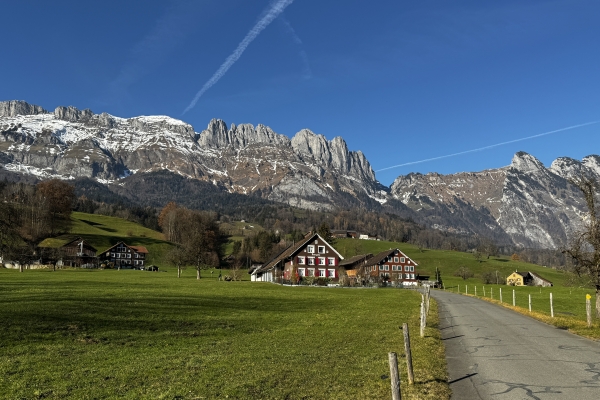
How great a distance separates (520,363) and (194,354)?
12.8m

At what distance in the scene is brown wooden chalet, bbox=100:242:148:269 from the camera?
16136 centimetres

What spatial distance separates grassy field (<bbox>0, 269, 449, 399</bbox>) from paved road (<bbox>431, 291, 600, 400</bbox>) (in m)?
0.91

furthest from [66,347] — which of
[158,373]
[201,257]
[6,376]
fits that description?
[201,257]

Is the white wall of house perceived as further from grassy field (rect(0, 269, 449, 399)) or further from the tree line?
grassy field (rect(0, 269, 449, 399))

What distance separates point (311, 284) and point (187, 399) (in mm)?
90297

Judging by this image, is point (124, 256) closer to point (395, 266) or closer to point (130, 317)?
point (395, 266)

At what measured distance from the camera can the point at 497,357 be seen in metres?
18.5

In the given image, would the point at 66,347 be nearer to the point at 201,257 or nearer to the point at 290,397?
the point at 290,397

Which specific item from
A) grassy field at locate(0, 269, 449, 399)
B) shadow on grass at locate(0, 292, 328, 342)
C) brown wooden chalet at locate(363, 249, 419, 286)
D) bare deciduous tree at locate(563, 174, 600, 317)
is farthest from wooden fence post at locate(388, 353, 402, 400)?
brown wooden chalet at locate(363, 249, 419, 286)

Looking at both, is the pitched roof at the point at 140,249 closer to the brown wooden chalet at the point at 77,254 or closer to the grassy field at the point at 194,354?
the brown wooden chalet at the point at 77,254

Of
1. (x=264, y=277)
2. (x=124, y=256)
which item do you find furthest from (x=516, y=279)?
(x=124, y=256)

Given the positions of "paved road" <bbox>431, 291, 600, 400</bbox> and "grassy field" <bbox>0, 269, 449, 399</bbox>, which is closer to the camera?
"paved road" <bbox>431, 291, 600, 400</bbox>

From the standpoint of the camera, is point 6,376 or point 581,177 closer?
point 6,376

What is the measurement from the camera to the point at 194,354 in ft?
61.3
